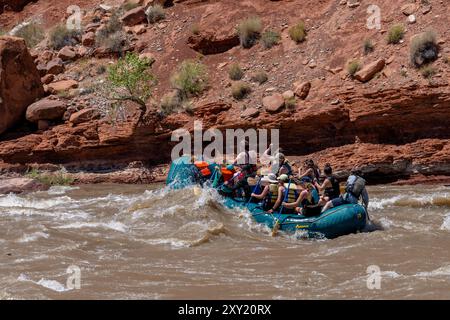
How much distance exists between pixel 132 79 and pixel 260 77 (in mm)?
4010

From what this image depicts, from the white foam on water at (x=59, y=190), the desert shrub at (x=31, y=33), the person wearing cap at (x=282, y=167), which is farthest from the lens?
the desert shrub at (x=31, y=33)

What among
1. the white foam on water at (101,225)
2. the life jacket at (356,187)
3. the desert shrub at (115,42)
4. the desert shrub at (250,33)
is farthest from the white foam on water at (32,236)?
the desert shrub at (115,42)

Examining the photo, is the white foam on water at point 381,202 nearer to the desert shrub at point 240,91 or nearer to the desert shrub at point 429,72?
the desert shrub at point 429,72

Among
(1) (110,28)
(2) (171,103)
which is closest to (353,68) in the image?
(2) (171,103)

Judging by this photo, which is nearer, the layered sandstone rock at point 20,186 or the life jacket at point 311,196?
the life jacket at point 311,196

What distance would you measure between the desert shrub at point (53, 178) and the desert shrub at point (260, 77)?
6.50 metres

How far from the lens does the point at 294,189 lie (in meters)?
11.4

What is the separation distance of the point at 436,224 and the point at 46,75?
16.6m

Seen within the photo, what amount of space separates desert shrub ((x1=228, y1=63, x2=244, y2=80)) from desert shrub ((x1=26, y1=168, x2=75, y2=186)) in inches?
241

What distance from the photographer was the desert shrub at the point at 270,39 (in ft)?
72.6

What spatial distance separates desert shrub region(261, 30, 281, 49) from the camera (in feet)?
72.6

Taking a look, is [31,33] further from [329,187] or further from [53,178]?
[329,187]

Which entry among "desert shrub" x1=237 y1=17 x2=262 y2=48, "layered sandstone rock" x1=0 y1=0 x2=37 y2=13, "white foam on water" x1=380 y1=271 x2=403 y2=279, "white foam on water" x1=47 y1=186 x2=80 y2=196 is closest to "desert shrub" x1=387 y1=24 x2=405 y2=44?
"desert shrub" x1=237 y1=17 x2=262 y2=48
